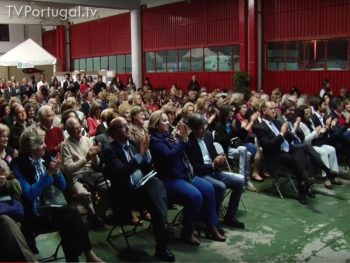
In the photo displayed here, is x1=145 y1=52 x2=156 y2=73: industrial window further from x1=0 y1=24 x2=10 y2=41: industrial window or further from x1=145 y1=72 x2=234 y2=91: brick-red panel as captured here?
x1=0 y1=24 x2=10 y2=41: industrial window

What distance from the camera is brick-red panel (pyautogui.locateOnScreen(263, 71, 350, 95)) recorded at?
12.3 m

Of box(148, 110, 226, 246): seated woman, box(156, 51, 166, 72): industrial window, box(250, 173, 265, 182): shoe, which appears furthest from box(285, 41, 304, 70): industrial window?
box(148, 110, 226, 246): seated woman

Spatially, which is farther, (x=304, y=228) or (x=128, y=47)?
(x=128, y=47)

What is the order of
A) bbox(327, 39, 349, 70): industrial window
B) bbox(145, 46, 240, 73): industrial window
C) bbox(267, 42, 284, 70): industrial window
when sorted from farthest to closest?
bbox(145, 46, 240, 73): industrial window → bbox(267, 42, 284, 70): industrial window → bbox(327, 39, 349, 70): industrial window

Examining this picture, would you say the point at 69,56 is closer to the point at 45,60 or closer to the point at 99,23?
the point at 99,23

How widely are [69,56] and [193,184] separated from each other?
23.3 metres

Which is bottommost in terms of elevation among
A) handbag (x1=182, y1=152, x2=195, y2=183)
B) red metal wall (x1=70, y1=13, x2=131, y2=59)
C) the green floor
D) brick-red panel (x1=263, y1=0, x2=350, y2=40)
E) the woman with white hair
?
the green floor

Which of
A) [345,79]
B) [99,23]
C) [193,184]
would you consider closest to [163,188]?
[193,184]

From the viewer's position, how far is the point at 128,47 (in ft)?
68.1

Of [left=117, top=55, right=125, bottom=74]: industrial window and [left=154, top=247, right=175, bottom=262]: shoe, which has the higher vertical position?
[left=117, top=55, right=125, bottom=74]: industrial window

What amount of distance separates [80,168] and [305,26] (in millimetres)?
10700

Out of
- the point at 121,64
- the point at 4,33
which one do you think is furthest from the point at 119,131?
the point at 4,33

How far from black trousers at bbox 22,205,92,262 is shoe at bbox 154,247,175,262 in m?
0.70

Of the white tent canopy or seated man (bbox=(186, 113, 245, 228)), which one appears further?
the white tent canopy
